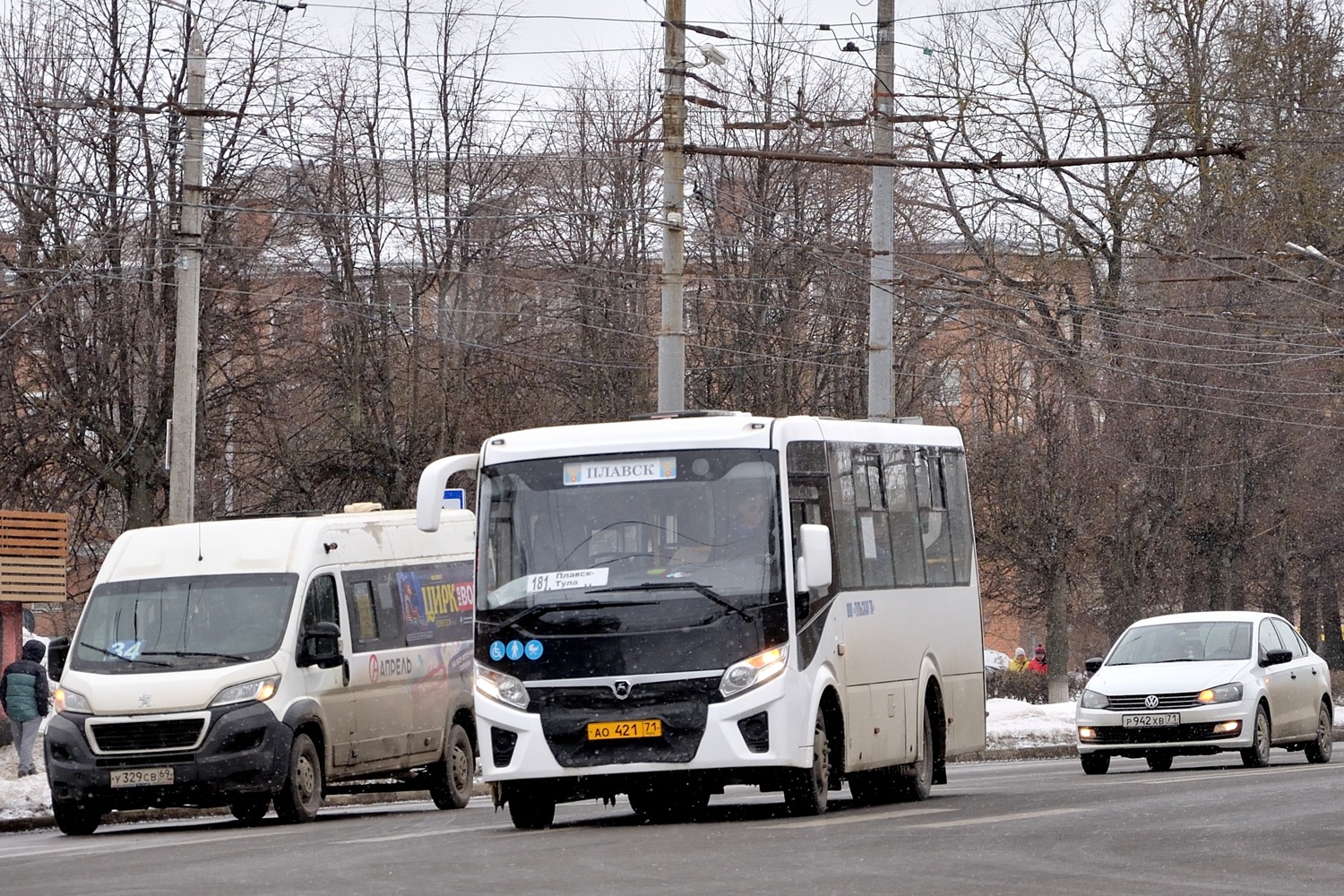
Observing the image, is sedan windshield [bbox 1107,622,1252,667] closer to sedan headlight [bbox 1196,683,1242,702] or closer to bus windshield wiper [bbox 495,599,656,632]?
sedan headlight [bbox 1196,683,1242,702]

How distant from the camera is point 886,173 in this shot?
2616cm

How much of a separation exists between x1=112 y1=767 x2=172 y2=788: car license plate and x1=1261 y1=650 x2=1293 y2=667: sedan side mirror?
37.3 ft

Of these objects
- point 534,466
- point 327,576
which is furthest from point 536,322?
point 534,466

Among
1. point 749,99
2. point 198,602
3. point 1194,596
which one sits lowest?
point 1194,596

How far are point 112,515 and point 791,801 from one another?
81.4 feet

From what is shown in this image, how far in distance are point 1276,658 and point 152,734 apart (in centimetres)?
A: 1176

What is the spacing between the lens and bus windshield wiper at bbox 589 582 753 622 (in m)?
14.5

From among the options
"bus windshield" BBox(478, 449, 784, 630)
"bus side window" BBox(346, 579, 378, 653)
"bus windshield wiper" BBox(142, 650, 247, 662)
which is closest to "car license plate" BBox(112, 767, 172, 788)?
"bus windshield wiper" BBox(142, 650, 247, 662)

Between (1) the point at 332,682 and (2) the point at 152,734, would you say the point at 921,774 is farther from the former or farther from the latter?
(2) the point at 152,734

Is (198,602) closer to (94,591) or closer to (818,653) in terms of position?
(94,591)

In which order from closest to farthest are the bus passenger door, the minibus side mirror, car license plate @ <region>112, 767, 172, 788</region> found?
car license plate @ <region>112, 767, 172, 788</region>
the minibus side mirror
the bus passenger door

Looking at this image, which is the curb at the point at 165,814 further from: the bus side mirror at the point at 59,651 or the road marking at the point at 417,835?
the road marking at the point at 417,835

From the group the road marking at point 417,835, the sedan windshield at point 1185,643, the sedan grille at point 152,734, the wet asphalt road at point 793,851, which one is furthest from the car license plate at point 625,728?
the sedan windshield at point 1185,643

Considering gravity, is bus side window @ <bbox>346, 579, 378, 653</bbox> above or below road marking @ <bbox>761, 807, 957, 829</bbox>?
above
